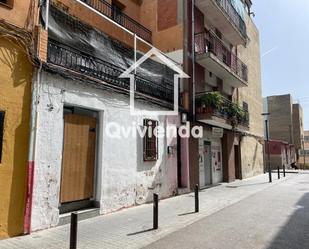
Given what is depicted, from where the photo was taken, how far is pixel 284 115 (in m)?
45.8

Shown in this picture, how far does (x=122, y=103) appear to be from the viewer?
30.4 ft

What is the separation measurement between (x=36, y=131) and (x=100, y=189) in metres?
2.66

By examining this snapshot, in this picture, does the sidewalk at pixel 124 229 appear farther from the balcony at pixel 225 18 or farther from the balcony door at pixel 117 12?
the balcony at pixel 225 18

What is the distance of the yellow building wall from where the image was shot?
5.86 meters

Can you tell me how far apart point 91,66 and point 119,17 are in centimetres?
502

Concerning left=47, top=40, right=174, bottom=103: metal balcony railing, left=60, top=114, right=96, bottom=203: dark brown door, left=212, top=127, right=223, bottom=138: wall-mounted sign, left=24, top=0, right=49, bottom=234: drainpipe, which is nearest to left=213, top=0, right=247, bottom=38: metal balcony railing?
left=212, top=127, right=223, bottom=138: wall-mounted sign

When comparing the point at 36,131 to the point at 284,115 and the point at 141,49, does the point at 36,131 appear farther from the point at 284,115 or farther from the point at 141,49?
the point at 284,115

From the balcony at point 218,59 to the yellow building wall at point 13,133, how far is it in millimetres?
9253

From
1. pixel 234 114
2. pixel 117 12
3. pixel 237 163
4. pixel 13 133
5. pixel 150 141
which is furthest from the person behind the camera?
pixel 237 163

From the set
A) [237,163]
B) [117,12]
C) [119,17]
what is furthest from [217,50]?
[237,163]

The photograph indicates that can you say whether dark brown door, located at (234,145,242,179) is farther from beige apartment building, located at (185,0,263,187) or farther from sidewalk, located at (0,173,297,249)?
sidewalk, located at (0,173,297,249)

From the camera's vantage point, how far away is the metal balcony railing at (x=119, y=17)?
11070 mm

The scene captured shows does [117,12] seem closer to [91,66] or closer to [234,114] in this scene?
[91,66]

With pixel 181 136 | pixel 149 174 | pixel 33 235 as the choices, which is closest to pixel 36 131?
pixel 33 235
